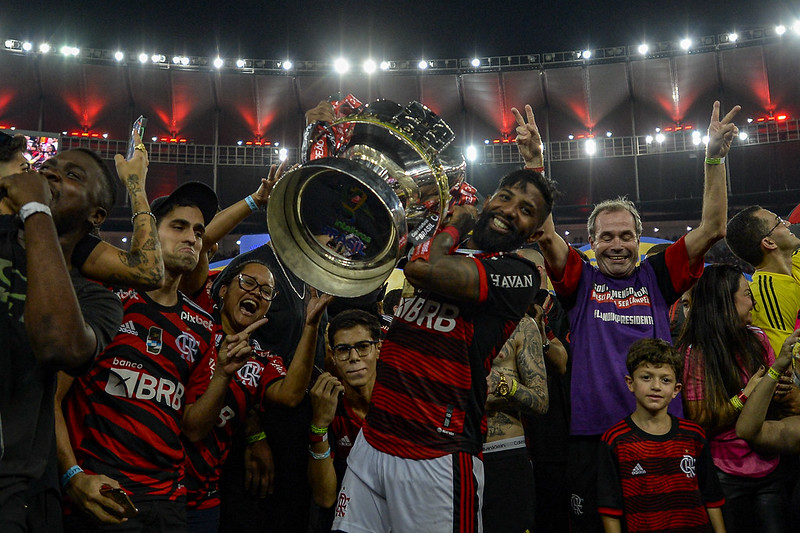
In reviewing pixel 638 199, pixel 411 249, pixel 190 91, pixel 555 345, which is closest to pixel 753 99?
pixel 638 199

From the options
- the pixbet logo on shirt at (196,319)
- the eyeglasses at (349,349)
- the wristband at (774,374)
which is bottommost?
the wristband at (774,374)

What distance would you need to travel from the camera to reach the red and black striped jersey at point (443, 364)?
2305 mm

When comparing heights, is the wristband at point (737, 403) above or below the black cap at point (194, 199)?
below

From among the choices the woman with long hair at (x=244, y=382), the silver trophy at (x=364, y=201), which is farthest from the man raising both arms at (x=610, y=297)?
the woman with long hair at (x=244, y=382)

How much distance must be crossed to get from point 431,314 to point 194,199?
Result: 1.41 metres

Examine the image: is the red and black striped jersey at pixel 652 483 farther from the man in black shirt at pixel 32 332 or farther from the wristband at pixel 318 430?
the man in black shirt at pixel 32 332

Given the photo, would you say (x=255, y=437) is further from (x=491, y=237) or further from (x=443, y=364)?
(x=491, y=237)

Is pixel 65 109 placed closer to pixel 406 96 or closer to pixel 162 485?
pixel 406 96

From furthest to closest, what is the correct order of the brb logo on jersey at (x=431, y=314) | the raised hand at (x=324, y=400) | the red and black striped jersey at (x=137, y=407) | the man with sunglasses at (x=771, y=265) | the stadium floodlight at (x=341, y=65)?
1. the stadium floodlight at (x=341, y=65)
2. the man with sunglasses at (x=771, y=265)
3. the raised hand at (x=324, y=400)
4. the brb logo on jersey at (x=431, y=314)
5. the red and black striped jersey at (x=137, y=407)

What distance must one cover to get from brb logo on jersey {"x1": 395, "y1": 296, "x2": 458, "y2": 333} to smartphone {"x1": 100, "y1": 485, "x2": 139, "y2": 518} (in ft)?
3.93

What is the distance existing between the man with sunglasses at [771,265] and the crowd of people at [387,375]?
0.01 metres

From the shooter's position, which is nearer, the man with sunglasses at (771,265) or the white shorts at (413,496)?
the white shorts at (413,496)

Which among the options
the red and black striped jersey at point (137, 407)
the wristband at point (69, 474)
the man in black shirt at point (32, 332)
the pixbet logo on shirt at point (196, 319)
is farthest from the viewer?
the pixbet logo on shirt at point (196, 319)

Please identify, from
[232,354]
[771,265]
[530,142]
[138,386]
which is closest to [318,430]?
[232,354]
